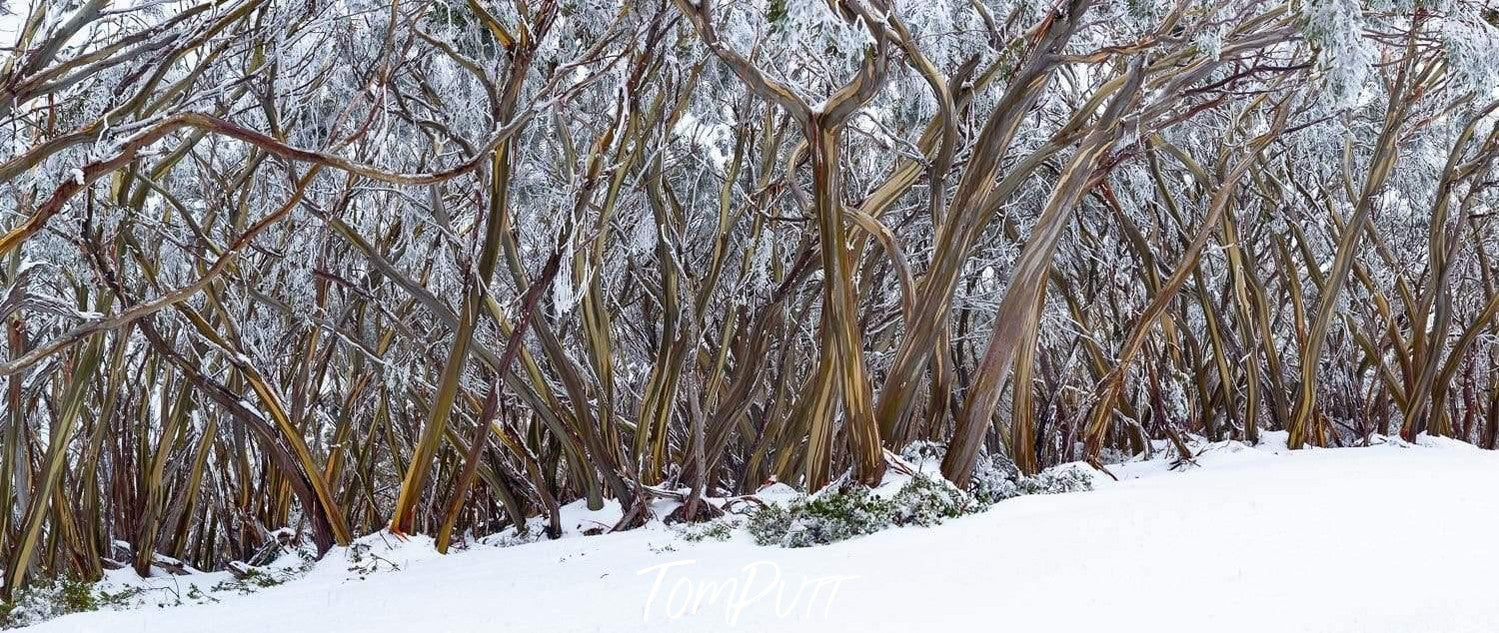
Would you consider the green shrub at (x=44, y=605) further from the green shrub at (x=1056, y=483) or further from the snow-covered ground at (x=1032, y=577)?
the green shrub at (x=1056, y=483)

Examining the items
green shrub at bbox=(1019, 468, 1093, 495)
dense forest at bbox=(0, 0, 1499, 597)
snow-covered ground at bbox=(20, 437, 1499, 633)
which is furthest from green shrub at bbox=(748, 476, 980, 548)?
green shrub at bbox=(1019, 468, 1093, 495)

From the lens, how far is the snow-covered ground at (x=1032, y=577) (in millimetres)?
3961

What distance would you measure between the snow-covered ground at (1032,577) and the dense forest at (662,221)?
47.2 inches

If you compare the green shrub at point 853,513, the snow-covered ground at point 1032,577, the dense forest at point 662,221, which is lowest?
the snow-covered ground at point 1032,577

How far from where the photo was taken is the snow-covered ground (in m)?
3.96

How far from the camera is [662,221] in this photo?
8.16 m

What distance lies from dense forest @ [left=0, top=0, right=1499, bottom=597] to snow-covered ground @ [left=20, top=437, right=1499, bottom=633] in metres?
1.20

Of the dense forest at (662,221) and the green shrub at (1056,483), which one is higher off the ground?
the dense forest at (662,221)

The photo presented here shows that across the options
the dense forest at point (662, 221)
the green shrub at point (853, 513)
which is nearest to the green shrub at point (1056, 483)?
the dense forest at point (662, 221)

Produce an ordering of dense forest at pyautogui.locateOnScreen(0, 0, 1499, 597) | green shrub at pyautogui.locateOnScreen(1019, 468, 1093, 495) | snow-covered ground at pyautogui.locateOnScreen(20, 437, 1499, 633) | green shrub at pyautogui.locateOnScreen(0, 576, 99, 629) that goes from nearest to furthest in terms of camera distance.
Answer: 1. snow-covered ground at pyautogui.locateOnScreen(20, 437, 1499, 633)
2. dense forest at pyautogui.locateOnScreen(0, 0, 1499, 597)
3. green shrub at pyautogui.locateOnScreen(0, 576, 99, 629)
4. green shrub at pyautogui.locateOnScreen(1019, 468, 1093, 495)

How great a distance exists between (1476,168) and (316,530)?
879 cm

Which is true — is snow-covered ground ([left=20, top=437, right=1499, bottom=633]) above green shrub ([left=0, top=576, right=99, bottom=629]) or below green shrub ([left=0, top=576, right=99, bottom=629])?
below

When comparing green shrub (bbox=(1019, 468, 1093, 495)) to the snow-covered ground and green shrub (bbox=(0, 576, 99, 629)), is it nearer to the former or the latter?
the snow-covered ground

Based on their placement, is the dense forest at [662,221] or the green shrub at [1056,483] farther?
the green shrub at [1056,483]
